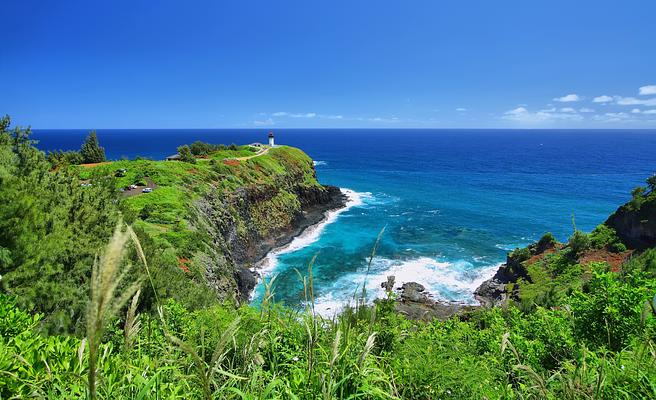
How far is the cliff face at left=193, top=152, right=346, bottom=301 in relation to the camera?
30.6m

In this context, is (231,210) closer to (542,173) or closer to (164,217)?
(164,217)

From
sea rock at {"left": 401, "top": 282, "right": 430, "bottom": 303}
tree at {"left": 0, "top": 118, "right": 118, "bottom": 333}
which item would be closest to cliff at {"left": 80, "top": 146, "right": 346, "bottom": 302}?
tree at {"left": 0, "top": 118, "right": 118, "bottom": 333}

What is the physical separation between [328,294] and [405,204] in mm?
38129

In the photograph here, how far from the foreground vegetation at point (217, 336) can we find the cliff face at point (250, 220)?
12907 millimetres

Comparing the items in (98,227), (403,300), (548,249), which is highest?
(98,227)

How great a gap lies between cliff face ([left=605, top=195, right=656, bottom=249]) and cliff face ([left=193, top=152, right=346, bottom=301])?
3675cm

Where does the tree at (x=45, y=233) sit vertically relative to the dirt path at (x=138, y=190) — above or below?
above

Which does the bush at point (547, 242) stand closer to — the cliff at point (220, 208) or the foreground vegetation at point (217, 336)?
the foreground vegetation at point (217, 336)

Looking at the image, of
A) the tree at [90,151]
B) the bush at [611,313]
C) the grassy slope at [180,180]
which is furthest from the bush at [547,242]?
the tree at [90,151]

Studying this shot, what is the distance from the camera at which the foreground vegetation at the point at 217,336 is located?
10.8 ft

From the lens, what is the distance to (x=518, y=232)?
50.9m

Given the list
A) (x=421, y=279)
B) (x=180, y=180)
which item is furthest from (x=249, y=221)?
(x=421, y=279)

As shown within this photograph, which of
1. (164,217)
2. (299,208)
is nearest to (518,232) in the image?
(299,208)

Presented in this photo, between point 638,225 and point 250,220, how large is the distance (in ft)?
137
